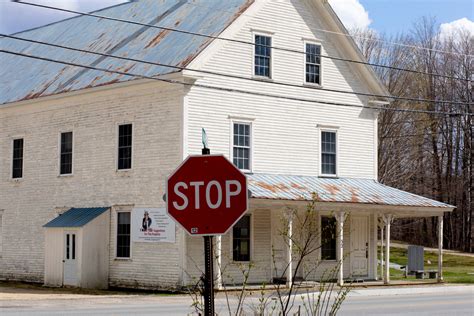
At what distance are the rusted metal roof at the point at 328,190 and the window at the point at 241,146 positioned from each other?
552 mm

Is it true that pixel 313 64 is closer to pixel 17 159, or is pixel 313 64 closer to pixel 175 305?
pixel 17 159

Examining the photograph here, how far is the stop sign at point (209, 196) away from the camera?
24.2 feet

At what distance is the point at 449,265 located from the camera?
51.8 metres

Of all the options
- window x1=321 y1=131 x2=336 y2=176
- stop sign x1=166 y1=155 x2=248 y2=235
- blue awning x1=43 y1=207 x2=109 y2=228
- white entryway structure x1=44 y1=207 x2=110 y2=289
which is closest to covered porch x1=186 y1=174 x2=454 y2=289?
window x1=321 y1=131 x2=336 y2=176

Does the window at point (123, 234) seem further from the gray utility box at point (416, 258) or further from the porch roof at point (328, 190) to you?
the gray utility box at point (416, 258)

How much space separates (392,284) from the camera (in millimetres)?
33219

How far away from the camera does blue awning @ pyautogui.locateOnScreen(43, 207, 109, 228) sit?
3077cm

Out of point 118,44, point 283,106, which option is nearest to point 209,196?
point 283,106

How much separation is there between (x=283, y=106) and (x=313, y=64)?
2.27m

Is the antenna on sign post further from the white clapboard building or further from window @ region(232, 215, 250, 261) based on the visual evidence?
window @ region(232, 215, 250, 261)

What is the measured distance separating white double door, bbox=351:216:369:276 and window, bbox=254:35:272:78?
6393mm

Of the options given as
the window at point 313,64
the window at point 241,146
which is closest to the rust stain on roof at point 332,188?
the window at point 241,146

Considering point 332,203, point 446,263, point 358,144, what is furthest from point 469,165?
point 332,203

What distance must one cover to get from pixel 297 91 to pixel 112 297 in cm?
1036
